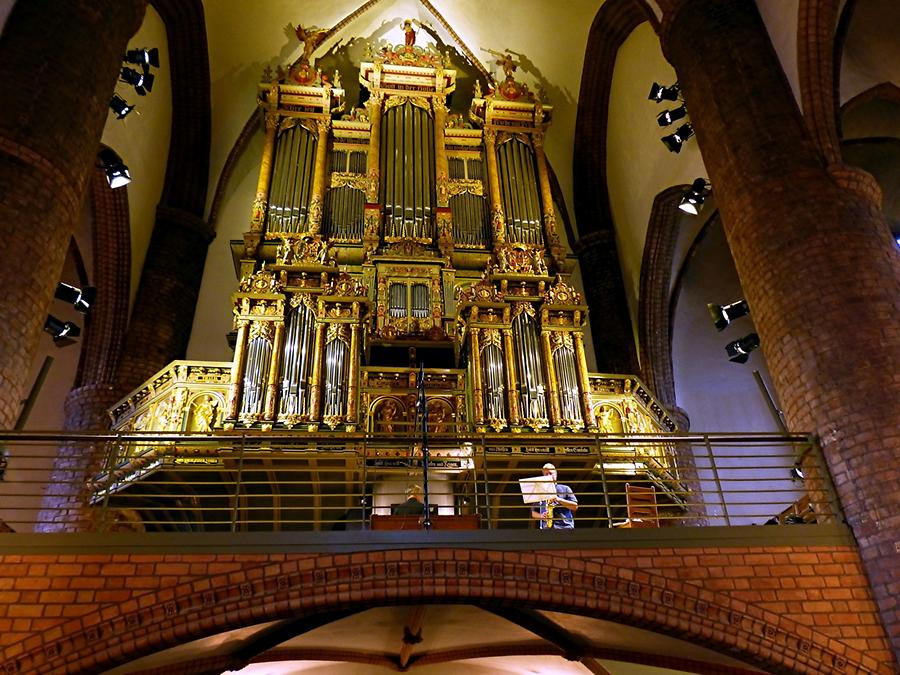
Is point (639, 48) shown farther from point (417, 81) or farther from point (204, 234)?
point (204, 234)

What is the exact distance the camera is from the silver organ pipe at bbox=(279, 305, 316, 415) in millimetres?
9750

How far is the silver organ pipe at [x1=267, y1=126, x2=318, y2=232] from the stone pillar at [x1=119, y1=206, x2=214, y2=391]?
1.83m

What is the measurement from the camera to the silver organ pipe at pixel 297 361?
→ 9750 mm

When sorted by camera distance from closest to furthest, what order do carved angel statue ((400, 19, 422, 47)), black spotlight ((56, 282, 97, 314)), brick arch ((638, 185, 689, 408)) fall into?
black spotlight ((56, 282, 97, 314)) → brick arch ((638, 185, 689, 408)) → carved angel statue ((400, 19, 422, 47))

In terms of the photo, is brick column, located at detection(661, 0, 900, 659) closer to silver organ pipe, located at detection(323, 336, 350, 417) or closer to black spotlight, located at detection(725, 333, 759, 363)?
black spotlight, located at detection(725, 333, 759, 363)

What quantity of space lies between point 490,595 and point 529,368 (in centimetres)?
463

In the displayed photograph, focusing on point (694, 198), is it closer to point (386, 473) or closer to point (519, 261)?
point (519, 261)

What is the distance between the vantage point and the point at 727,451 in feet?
49.6

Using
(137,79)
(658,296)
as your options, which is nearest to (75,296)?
(137,79)

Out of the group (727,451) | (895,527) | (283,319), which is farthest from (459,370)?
(727,451)

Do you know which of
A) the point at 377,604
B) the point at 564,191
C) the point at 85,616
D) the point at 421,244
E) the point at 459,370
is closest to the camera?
the point at 85,616

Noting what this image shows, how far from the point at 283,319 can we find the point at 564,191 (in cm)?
774

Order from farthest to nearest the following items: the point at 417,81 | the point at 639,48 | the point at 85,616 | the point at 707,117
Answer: the point at 417,81 → the point at 639,48 → the point at 707,117 → the point at 85,616

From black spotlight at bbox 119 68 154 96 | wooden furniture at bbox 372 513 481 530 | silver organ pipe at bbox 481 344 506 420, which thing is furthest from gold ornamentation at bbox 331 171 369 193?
wooden furniture at bbox 372 513 481 530
